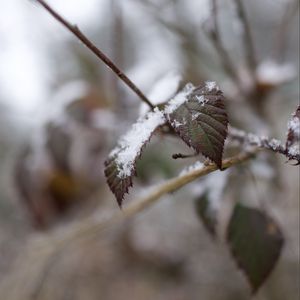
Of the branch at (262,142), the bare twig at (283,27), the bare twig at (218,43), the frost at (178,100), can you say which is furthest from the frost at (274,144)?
the bare twig at (283,27)

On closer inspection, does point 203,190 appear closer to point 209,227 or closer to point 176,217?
point 209,227

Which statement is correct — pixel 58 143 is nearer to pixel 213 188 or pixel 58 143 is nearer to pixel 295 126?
pixel 213 188

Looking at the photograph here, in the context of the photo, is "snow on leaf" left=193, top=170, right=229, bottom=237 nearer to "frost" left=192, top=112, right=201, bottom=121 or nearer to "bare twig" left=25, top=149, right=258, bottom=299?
"bare twig" left=25, top=149, right=258, bottom=299

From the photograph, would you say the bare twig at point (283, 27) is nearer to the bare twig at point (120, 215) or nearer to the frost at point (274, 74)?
the frost at point (274, 74)

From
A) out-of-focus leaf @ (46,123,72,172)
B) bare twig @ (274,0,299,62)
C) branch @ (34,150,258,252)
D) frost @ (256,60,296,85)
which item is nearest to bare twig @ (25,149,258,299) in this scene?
branch @ (34,150,258,252)

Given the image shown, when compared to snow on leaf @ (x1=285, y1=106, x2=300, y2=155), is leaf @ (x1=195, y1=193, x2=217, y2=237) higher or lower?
higher
